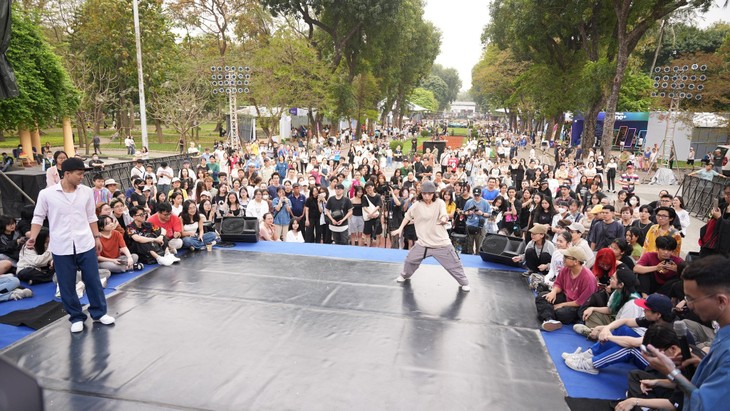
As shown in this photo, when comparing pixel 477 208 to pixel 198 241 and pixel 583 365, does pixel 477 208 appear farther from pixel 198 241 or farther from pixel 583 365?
pixel 198 241

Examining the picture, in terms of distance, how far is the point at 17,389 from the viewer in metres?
1.61

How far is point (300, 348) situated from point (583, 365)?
9.28ft

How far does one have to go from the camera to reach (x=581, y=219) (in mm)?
8383

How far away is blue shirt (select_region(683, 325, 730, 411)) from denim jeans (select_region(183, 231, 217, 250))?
24.7 ft

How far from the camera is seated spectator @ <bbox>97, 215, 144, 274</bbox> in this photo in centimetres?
671

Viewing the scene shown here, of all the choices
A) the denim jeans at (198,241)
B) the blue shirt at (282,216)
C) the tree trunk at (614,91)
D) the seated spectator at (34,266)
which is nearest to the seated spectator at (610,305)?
the blue shirt at (282,216)

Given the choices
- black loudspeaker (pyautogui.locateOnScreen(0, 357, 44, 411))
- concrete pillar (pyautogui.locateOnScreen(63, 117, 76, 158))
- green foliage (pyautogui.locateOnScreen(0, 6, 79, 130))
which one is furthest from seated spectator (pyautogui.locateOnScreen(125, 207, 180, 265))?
concrete pillar (pyautogui.locateOnScreen(63, 117, 76, 158))

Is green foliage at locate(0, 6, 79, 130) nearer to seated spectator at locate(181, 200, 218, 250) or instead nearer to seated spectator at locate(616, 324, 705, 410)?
seated spectator at locate(181, 200, 218, 250)

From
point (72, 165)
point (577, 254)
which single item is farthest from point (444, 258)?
point (72, 165)

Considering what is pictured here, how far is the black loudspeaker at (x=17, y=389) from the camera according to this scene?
1585 millimetres

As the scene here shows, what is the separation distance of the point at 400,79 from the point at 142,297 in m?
38.7

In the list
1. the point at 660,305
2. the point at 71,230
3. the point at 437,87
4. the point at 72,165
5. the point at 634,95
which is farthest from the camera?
the point at 437,87

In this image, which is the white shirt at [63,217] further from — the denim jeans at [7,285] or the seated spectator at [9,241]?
the seated spectator at [9,241]

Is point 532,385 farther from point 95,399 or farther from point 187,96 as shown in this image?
point 187,96
